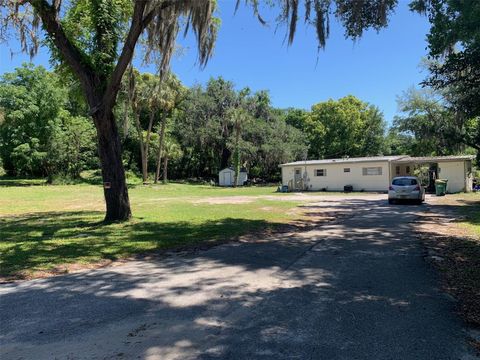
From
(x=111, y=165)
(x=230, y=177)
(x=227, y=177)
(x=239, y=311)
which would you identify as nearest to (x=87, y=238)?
(x=111, y=165)

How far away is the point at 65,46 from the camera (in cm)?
1034

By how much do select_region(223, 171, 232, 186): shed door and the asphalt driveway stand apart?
34.2 m

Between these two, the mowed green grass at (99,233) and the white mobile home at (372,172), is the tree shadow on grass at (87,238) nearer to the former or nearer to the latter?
the mowed green grass at (99,233)

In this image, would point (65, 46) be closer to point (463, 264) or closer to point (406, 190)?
point (463, 264)

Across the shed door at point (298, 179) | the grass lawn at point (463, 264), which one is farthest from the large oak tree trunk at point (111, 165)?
the shed door at point (298, 179)

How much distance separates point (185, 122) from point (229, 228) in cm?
3479

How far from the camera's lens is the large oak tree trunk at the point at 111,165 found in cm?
1082

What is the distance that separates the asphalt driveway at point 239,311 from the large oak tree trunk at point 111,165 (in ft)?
15.7

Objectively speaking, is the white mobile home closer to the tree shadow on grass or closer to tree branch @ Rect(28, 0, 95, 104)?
the tree shadow on grass

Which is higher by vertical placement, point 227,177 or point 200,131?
point 200,131

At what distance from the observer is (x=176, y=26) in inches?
420

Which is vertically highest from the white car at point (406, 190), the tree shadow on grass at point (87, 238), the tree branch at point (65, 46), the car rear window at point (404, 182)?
the tree branch at point (65, 46)

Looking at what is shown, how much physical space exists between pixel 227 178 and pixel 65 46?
1250 inches

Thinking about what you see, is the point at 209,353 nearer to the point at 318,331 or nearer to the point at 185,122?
the point at 318,331
